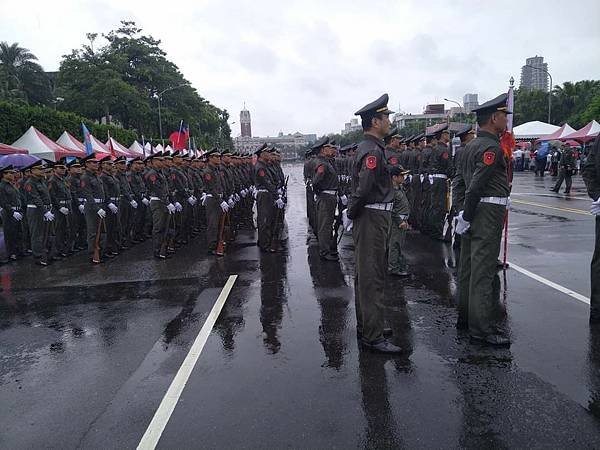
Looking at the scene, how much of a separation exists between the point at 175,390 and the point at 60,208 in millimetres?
7788

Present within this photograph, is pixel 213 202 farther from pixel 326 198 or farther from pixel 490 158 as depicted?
pixel 490 158

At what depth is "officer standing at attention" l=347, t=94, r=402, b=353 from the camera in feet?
14.8

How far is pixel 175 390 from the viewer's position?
12.8 ft

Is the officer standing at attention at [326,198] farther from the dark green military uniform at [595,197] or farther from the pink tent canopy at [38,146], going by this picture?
the pink tent canopy at [38,146]

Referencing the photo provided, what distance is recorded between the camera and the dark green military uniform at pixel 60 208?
406 inches

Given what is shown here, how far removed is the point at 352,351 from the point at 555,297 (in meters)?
2.92

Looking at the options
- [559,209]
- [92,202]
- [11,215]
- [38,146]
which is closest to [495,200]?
[92,202]

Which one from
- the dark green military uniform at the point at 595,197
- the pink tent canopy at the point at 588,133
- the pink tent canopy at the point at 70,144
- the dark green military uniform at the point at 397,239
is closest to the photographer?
the dark green military uniform at the point at 595,197

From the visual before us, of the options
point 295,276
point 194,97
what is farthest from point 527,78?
point 295,276

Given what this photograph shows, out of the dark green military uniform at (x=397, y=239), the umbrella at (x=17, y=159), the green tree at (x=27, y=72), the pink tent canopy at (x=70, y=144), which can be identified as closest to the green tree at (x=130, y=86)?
the green tree at (x=27, y=72)

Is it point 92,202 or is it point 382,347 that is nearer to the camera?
point 382,347

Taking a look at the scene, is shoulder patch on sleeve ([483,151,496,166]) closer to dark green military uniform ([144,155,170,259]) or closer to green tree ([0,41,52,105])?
dark green military uniform ([144,155,170,259])

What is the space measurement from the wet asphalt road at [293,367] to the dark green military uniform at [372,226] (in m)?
0.38

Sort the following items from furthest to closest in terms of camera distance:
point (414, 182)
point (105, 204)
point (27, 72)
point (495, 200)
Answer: point (27, 72) → point (414, 182) → point (105, 204) → point (495, 200)
